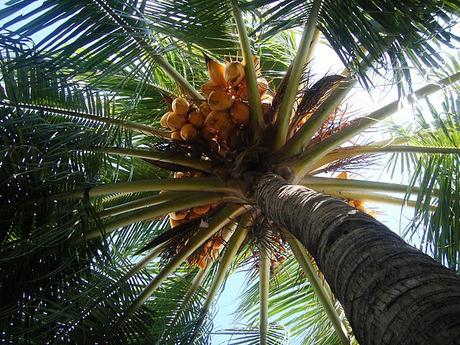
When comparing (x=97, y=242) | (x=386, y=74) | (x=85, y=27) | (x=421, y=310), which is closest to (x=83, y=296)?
(x=97, y=242)

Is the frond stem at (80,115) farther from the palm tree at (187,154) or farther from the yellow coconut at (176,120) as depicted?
the yellow coconut at (176,120)

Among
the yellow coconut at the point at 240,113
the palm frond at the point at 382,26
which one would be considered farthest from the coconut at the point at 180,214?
the palm frond at the point at 382,26

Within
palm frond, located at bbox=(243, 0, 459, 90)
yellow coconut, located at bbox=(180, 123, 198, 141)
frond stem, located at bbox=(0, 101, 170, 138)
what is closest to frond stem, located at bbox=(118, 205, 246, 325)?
yellow coconut, located at bbox=(180, 123, 198, 141)

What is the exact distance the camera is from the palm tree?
9.39 feet

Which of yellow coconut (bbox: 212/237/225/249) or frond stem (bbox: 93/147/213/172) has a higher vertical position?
frond stem (bbox: 93/147/213/172)

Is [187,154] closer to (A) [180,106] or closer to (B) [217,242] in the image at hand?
(A) [180,106]

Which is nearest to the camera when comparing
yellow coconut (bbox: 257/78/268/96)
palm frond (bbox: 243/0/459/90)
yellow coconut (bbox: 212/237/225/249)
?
palm frond (bbox: 243/0/459/90)

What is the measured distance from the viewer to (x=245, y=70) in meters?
3.48

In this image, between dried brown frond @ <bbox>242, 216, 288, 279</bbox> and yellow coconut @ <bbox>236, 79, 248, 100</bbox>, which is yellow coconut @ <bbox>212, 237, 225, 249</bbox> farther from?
yellow coconut @ <bbox>236, 79, 248, 100</bbox>

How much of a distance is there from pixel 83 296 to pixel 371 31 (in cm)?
218

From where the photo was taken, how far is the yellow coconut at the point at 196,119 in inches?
146

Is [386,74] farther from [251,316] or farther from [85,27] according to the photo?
[251,316]

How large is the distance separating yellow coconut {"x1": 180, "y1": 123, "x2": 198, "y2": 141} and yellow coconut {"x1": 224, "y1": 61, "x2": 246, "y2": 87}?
0.37 metres

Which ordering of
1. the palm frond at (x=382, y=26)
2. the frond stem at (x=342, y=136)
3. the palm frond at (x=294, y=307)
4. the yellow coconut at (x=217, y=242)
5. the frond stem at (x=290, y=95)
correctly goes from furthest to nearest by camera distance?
the palm frond at (x=294, y=307), the yellow coconut at (x=217, y=242), the frond stem at (x=342, y=136), the frond stem at (x=290, y=95), the palm frond at (x=382, y=26)
